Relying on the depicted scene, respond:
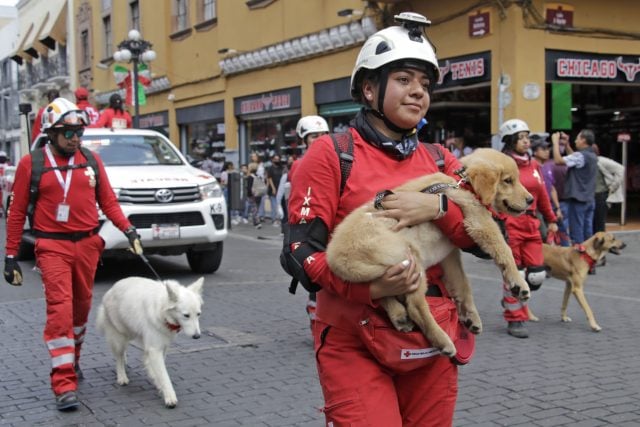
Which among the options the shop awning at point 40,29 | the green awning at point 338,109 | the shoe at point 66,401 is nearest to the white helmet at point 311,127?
the shoe at point 66,401

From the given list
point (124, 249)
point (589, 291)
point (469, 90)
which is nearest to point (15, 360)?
point (124, 249)

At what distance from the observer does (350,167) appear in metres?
2.64

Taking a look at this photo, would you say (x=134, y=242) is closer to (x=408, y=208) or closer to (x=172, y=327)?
(x=172, y=327)

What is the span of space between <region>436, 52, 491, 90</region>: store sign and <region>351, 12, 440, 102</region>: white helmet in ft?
41.5

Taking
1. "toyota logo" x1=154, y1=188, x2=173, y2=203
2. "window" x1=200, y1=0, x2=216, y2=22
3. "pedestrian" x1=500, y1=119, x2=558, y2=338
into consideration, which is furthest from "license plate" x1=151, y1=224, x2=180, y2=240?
"window" x1=200, y1=0, x2=216, y2=22

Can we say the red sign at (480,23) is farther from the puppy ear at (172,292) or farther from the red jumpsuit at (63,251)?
the puppy ear at (172,292)

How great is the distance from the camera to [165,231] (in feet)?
33.1

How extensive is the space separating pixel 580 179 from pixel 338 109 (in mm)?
8032

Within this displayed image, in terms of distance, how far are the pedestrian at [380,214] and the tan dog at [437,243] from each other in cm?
4

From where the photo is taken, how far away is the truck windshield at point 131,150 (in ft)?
36.0

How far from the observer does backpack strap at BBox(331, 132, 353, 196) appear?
262 centimetres

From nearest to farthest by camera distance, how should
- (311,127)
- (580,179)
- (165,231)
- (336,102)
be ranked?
(311,127), (165,231), (580,179), (336,102)

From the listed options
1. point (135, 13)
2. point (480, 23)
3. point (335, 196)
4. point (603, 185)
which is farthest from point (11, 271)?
point (135, 13)

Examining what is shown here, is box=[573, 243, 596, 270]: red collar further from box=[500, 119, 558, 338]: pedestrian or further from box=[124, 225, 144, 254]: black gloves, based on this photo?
box=[124, 225, 144, 254]: black gloves
